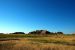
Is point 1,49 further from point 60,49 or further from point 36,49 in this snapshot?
point 60,49

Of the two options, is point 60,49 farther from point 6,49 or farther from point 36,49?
point 6,49

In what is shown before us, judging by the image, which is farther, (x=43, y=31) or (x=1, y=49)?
(x=43, y=31)

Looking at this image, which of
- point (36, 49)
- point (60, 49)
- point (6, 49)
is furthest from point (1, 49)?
point (60, 49)

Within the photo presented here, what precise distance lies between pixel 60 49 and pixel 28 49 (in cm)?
481

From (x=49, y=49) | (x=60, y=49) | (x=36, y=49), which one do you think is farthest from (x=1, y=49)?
(x=60, y=49)

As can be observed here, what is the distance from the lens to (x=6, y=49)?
24.7 m

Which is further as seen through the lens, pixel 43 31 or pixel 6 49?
pixel 43 31

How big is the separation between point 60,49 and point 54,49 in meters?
0.90

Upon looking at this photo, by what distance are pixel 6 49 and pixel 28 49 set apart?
337cm

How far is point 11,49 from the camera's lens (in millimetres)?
24734

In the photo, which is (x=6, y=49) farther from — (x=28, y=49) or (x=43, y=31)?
(x=43, y=31)

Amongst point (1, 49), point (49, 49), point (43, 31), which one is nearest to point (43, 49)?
point (49, 49)

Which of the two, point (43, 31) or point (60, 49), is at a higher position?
point (43, 31)

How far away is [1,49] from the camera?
2470cm
